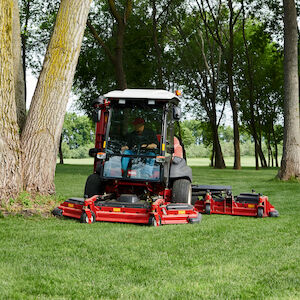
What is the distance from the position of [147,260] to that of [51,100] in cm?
478

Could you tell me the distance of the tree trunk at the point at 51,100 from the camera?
8.62m

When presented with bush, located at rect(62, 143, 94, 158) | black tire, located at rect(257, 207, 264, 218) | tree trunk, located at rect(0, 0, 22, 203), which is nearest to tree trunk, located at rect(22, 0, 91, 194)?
tree trunk, located at rect(0, 0, 22, 203)

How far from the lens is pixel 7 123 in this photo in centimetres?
793

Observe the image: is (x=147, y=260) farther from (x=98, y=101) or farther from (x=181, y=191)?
(x=98, y=101)

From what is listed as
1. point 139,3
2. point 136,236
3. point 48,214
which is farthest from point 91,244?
point 139,3

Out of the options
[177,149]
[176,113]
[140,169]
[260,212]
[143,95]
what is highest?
[143,95]

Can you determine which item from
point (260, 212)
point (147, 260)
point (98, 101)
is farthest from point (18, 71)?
point (147, 260)

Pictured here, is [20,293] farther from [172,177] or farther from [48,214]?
[172,177]

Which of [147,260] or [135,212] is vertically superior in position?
[135,212]

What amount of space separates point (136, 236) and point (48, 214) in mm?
2412

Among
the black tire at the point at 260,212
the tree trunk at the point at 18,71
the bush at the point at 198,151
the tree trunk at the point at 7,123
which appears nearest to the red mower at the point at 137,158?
the tree trunk at the point at 7,123

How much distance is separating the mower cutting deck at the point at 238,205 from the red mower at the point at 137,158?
32.0 inches

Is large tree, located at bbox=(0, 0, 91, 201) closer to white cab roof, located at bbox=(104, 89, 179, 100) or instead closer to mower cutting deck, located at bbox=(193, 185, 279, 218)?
white cab roof, located at bbox=(104, 89, 179, 100)

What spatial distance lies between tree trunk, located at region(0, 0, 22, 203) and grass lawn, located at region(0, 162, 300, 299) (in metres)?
0.73
